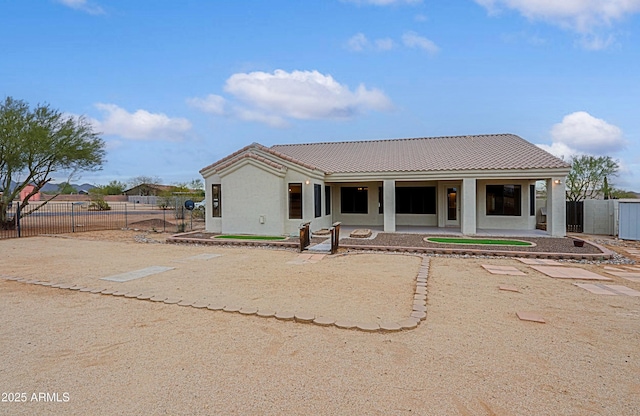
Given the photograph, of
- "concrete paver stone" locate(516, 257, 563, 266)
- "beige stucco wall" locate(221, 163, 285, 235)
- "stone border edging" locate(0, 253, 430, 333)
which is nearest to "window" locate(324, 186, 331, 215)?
"beige stucco wall" locate(221, 163, 285, 235)

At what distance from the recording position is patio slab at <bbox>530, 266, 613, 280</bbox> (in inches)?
285

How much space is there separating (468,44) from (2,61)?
24.3 meters

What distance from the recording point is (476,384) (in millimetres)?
2975

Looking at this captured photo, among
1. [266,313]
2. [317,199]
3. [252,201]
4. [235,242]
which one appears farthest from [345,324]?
[317,199]

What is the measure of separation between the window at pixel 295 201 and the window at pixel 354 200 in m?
4.51

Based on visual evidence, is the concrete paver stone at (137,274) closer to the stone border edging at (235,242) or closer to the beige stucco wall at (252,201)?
the stone border edging at (235,242)

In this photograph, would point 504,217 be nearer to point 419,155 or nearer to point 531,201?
point 531,201

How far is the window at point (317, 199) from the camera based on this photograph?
1518 cm

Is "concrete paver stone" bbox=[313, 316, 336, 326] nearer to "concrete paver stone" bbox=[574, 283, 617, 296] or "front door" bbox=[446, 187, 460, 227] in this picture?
"concrete paver stone" bbox=[574, 283, 617, 296]

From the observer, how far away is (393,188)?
15281 millimetres

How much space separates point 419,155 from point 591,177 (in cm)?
1499

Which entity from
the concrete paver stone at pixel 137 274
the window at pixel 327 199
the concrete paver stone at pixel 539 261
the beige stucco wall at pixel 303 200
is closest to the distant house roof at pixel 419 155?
the beige stucco wall at pixel 303 200

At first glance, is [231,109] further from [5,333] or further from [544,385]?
[544,385]

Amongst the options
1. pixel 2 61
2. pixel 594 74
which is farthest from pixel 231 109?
pixel 594 74
